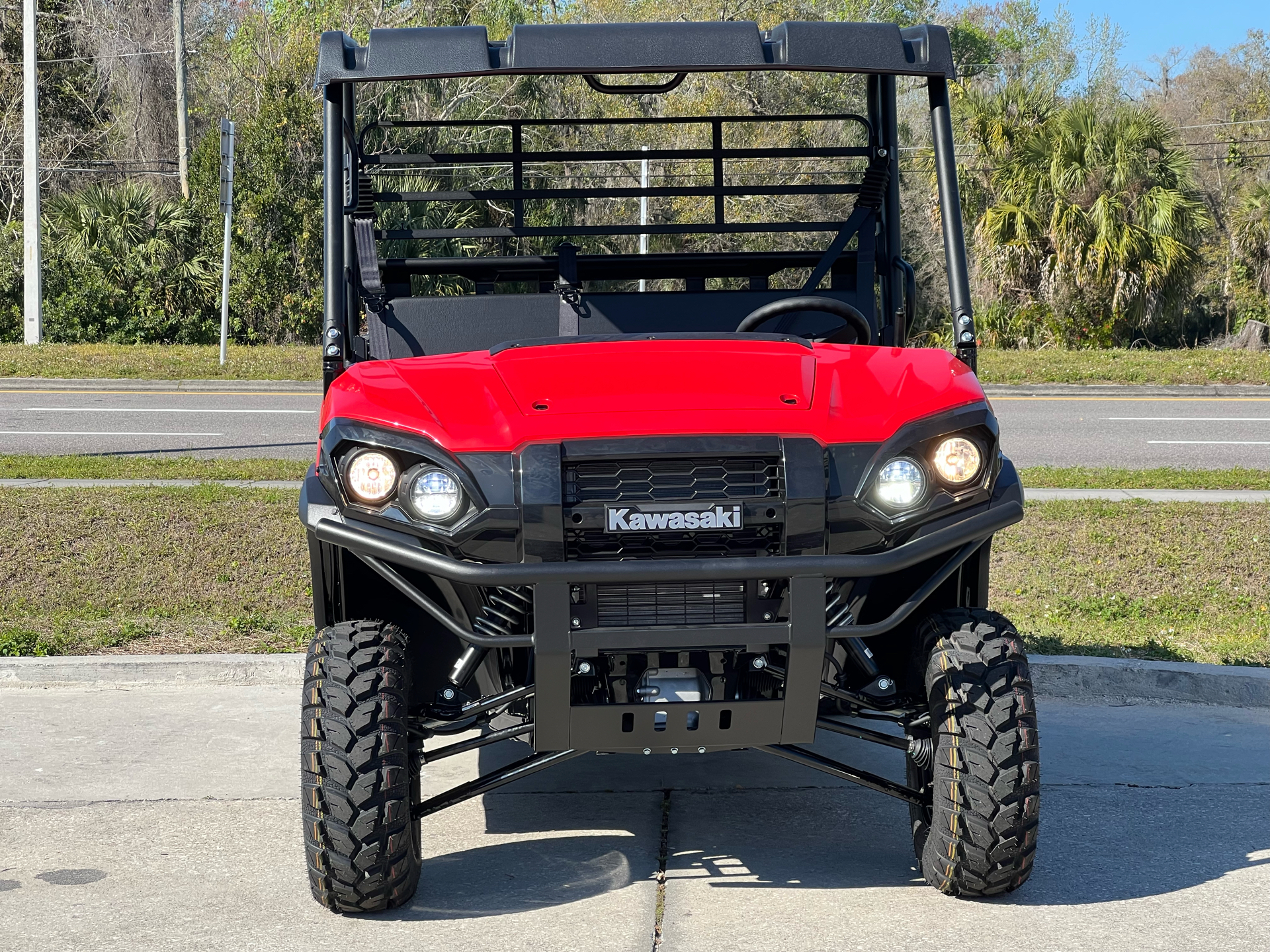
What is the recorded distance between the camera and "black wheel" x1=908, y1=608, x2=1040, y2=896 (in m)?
3.47

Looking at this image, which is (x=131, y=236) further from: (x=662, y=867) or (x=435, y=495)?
(x=435, y=495)

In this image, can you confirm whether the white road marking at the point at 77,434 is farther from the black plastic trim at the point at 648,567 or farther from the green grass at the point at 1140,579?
the black plastic trim at the point at 648,567

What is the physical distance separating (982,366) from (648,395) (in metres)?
14.4

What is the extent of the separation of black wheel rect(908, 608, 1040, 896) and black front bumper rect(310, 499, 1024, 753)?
231 mm

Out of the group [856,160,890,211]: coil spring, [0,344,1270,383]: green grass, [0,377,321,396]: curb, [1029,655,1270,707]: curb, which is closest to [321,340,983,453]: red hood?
[856,160,890,211]: coil spring

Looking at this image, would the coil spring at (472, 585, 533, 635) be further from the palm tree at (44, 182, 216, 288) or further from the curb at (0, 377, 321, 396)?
Result: the palm tree at (44, 182, 216, 288)

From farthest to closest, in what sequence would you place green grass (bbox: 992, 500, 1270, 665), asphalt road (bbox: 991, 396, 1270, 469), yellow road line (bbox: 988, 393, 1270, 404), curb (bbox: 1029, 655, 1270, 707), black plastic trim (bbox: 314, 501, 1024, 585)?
yellow road line (bbox: 988, 393, 1270, 404) < asphalt road (bbox: 991, 396, 1270, 469) < green grass (bbox: 992, 500, 1270, 665) < curb (bbox: 1029, 655, 1270, 707) < black plastic trim (bbox: 314, 501, 1024, 585)

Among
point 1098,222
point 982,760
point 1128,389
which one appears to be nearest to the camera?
point 982,760

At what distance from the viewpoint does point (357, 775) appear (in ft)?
11.1

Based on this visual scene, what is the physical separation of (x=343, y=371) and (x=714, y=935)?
181 cm

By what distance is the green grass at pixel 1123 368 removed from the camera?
16.5 m

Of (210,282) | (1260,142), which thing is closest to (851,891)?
(210,282)

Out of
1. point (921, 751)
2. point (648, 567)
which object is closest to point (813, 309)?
point (921, 751)

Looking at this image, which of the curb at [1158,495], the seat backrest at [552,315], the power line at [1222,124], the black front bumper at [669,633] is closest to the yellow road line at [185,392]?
the curb at [1158,495]
